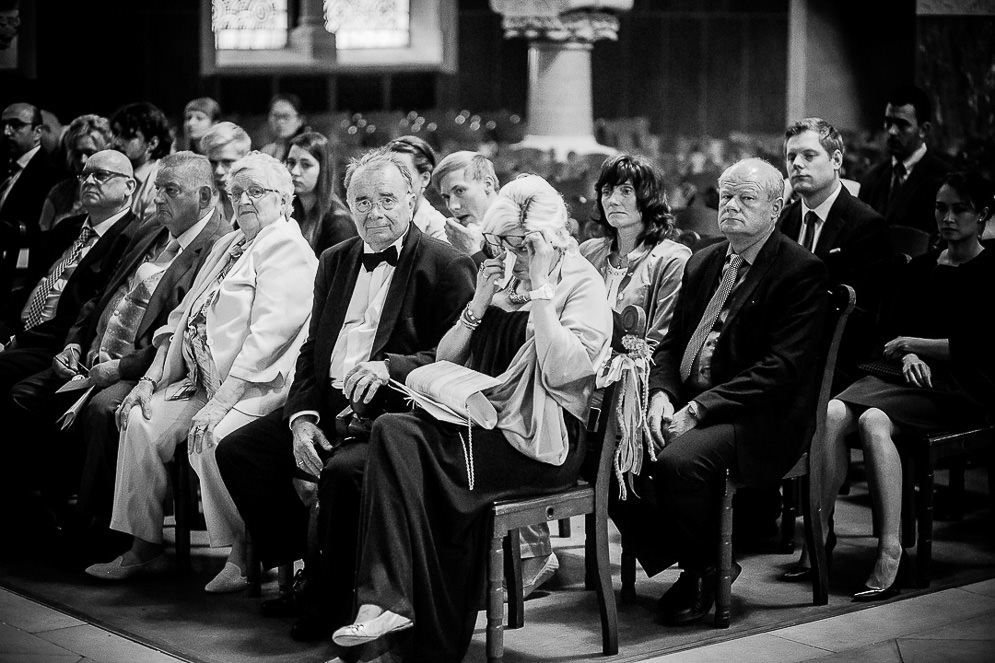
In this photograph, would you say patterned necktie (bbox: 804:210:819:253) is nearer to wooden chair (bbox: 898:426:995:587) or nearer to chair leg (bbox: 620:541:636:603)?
wooden chair (bbox: 898:426:995:587)

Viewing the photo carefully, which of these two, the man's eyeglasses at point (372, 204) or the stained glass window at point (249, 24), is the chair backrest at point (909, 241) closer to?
the man's eyeglasses at point (372, 204)

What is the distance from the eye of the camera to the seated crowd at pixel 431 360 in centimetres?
376

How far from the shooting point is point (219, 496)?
177 inches

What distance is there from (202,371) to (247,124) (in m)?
9.40

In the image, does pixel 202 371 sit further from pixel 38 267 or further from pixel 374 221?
pixel 38 267

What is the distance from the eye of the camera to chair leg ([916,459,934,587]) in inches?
176

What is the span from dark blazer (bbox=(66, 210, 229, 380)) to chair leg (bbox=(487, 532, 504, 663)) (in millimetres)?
1892

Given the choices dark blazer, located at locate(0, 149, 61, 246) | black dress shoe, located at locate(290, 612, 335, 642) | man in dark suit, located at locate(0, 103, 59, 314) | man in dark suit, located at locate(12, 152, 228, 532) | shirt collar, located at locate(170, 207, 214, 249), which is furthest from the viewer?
dark blazer, located at locate(0, 149, 61, 246)

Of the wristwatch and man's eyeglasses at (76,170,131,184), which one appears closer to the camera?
the wristwatch

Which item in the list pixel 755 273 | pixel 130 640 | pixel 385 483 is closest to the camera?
pixel 385 483

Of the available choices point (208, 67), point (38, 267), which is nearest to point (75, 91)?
point (208, 67)

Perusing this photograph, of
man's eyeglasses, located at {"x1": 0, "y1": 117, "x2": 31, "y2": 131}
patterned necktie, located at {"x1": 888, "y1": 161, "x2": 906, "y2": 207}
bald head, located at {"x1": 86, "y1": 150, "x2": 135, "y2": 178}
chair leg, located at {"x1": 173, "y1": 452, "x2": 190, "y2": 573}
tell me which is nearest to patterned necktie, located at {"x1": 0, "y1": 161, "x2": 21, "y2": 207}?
man's eyeglasses, located at {"x1": 0, "y1": 117, "x2": 31, "y2": 131}

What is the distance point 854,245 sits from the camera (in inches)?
200

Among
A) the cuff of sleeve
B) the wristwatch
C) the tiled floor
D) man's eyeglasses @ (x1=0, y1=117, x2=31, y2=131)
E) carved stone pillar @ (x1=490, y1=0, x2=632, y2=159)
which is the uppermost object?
carved stone pillar @ (x1=490, y1=0, x2=632, y2=159)
